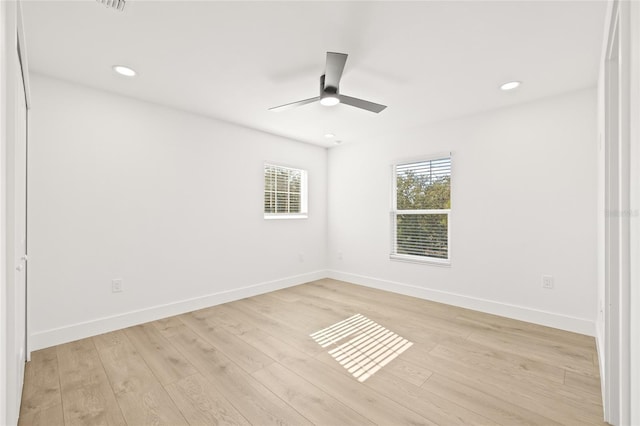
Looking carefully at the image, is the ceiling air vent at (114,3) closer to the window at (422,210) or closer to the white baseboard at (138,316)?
the white baseboard at (138,316)

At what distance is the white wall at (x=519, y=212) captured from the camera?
2.87 m

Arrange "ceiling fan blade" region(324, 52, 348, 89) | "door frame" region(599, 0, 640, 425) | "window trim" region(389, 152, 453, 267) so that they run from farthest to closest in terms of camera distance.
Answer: "window trim" region(389, 152, 453, 267) < "ceiling fan blade" region(324, 52, 348, 89) < "door frame" region(599, 0, 640, 425)

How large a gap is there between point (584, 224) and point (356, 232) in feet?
9.35

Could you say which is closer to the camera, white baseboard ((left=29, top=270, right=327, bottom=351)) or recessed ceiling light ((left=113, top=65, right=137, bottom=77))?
recessed ceiling light ((left=113, top=65, right=137, bottom=77))

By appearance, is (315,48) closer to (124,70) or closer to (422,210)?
(124,70)

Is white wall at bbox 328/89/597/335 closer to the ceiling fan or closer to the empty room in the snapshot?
the empty room

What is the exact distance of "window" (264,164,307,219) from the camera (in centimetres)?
445

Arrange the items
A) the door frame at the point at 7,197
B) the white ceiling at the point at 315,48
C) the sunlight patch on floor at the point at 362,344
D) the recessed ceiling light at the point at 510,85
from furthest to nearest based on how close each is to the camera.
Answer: the recessed ceiling light at the point at 510,85 < the sunlight patch on floor at the point at 362,344 < the white ceiling at the point at 315,48 < the door frame at the point at 7,197

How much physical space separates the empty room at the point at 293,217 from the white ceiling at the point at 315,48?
0.06 ft

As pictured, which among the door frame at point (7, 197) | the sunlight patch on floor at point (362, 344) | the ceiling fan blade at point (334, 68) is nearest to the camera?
the door frame at point (7, 197)

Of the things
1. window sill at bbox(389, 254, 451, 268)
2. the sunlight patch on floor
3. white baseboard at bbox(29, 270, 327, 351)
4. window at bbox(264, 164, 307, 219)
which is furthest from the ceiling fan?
white baseboard at bbox(29, 270, 327, 351)

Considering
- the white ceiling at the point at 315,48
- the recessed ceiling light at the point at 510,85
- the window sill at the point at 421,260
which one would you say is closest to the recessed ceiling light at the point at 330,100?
the white ceiling at the point at 315,48

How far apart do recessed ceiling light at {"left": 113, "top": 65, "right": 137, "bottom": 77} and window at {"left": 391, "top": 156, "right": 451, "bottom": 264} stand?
342cm

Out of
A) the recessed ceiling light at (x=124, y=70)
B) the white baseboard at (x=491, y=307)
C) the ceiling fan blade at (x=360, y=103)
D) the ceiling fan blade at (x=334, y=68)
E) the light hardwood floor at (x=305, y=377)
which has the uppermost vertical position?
the recessed ceiling light at (x=124, y=70)
